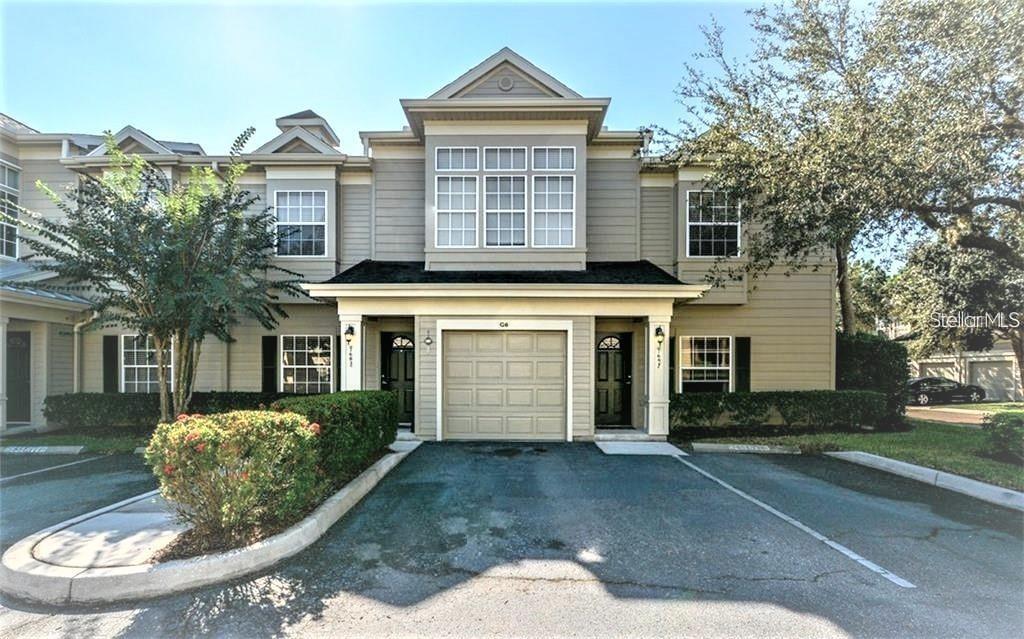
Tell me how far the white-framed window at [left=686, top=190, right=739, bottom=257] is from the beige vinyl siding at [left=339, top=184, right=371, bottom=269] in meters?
8.15

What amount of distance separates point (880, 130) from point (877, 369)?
815 cm

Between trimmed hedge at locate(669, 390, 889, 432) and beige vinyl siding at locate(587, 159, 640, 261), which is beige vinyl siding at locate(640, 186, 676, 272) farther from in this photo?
trimmed hedge at locate(669, 390, 889, 432)

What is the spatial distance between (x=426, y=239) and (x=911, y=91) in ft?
30.0

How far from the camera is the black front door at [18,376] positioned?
448 inches

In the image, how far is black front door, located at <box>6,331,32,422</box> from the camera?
1139 cm

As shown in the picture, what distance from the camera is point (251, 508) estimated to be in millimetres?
4328

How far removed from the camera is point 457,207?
1080 centimetres

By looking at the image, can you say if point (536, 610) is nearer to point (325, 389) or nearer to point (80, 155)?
point (325, 389)

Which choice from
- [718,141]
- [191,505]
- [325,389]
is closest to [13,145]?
[325,389]

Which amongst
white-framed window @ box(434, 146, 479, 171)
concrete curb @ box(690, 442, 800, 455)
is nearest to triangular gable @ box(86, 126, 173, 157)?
white-framed window @ box(434, 146, 479, 171)

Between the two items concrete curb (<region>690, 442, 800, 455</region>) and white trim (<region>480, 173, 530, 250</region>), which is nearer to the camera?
concrete curb (<region>690, 442, 800, 455</region>)

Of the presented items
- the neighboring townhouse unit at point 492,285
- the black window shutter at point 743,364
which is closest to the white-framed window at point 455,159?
the neighboring townhouse unit at point 492,285

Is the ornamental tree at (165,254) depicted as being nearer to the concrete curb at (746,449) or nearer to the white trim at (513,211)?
the white trim at (513,211)

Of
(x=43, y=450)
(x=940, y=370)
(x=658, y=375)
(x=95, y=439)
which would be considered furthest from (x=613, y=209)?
(x=940, y=370)
